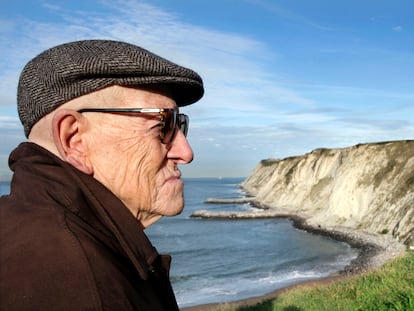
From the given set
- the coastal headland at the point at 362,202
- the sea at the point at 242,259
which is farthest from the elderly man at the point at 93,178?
the sea at the point at 242,259

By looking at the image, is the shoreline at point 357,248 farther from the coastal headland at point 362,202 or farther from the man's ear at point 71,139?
the man's ear at point 71,139

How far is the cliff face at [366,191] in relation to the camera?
33.4m

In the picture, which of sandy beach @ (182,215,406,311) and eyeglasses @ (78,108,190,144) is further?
sandy beach @ (182,215,406,311)

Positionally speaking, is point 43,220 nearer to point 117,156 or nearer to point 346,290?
point 117,156

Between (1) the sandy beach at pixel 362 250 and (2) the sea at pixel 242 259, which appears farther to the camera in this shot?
(2) the sea at pixel 242 259

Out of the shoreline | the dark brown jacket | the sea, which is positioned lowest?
the sea

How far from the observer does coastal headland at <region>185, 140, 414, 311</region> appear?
29680mm

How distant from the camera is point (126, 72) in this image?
5.41ft

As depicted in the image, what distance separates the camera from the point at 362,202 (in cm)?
3875

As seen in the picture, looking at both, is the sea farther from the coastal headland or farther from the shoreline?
the coastal headland

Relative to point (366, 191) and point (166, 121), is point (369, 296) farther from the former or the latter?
point (366, 191)

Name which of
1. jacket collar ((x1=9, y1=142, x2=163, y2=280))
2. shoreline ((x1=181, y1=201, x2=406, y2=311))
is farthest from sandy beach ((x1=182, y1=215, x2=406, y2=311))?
Result: jacket collar ((x1=9, y1=142, x2=163, y2=280))

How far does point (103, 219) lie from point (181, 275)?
25.0 metres

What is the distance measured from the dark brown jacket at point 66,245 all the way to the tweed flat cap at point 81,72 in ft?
0.59
